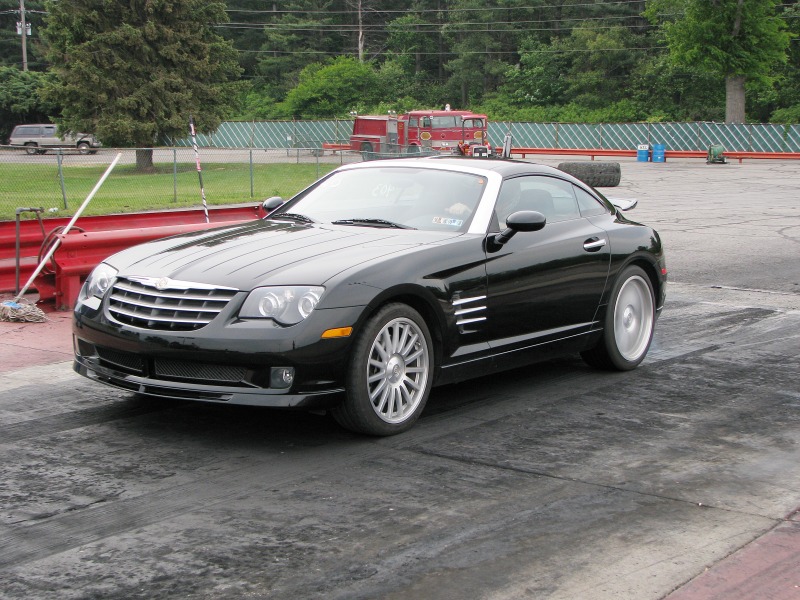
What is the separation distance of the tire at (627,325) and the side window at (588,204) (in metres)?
0.47

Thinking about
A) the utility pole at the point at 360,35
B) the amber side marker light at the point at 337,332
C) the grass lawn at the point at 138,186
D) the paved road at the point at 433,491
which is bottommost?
the grass lawn at the point at 138,186

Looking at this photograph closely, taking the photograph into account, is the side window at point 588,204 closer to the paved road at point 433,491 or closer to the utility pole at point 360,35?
the paved road at point 433,491

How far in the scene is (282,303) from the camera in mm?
5625

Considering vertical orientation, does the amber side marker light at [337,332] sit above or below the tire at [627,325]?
above

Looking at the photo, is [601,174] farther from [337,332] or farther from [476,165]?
Result: [337,332]

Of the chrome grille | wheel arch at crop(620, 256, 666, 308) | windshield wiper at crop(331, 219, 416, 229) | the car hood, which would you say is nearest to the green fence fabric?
wheel arch at crop(620, 256, 666, 308)

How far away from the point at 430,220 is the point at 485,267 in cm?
53

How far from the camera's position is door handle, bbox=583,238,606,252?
738cm

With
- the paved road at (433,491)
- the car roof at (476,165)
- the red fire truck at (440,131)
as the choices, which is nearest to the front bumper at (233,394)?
the paved road at (433,491)

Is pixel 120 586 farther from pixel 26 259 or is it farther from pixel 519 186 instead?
pixel 26 259

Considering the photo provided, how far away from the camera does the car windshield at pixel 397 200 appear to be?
684cm

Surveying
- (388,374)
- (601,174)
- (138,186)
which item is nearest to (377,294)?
(388,374)

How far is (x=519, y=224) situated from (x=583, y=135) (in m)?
61.6

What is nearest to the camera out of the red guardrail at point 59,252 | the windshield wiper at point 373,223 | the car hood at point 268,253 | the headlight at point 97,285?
the car hood at point 268,253
